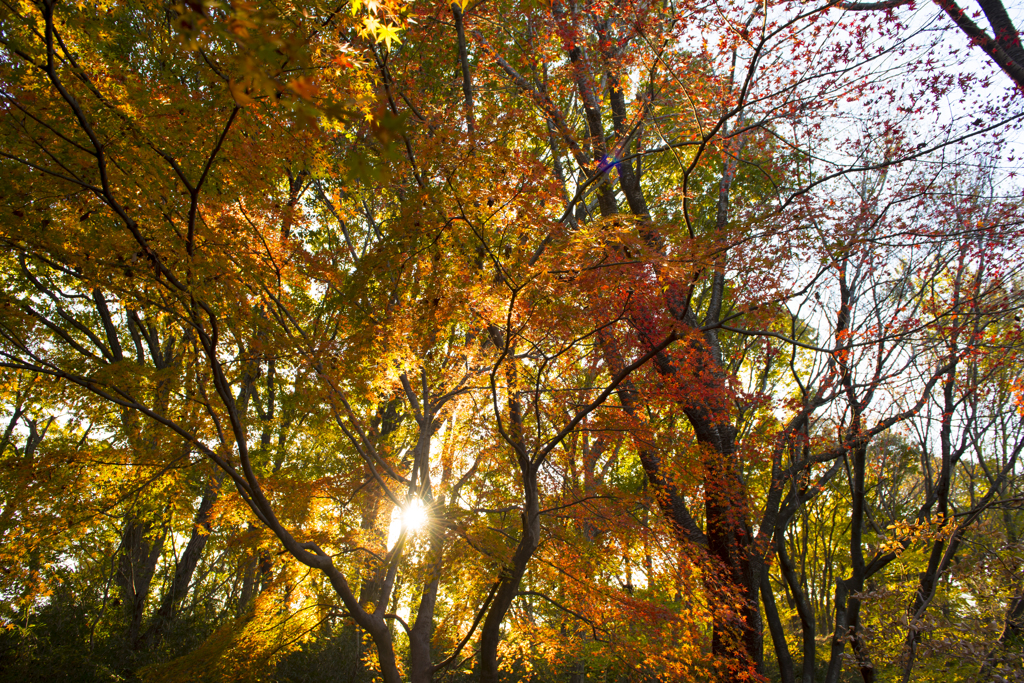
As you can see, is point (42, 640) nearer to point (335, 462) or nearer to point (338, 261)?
point (335, 462)

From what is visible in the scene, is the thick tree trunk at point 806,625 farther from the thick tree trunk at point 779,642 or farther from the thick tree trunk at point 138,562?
the thick tree trunk at point 138,562

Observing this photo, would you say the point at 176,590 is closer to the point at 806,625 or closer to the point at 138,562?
the point at 138,562

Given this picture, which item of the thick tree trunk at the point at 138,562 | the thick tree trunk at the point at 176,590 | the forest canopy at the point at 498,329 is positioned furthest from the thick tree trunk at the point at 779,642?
the thick tree trunk at the point at 176,590

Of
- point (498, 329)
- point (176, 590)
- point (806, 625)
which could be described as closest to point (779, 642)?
point (806, 625)

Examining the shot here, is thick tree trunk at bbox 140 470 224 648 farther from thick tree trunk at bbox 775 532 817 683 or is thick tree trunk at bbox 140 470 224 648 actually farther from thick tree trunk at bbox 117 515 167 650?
thick tree trunk at bbox 775 532 817 683

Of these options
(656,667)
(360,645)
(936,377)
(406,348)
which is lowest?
(656,667)

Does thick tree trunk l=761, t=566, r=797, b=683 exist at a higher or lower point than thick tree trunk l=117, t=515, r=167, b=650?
lower

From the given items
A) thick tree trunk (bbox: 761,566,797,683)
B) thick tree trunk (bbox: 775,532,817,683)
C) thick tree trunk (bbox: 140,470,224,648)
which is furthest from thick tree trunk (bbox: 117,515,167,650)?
thick tree trunk (bbox: 775,532,817,683)

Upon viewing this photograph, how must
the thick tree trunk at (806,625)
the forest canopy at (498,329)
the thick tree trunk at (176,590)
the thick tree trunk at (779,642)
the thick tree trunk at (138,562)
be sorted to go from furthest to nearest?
the thick tree trunk at (176,590) < the thick tree trunk at (138,562) < the thick tree trunk at (806,625) < the thick tree trunk at (779,642) < the forest canopy at (498,329)

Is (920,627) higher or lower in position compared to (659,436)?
lower

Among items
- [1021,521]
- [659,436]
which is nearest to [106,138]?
[659,436]

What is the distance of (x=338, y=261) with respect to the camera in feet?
24.6

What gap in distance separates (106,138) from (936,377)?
9.46 metres

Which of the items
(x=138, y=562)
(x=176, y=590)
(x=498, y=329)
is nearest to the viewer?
(x=498, y=329)
